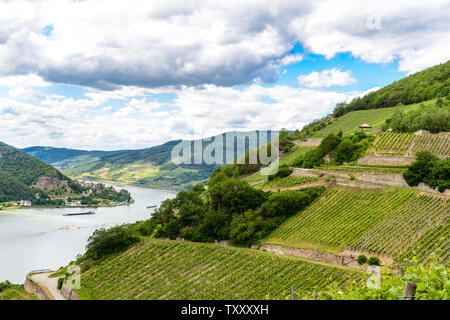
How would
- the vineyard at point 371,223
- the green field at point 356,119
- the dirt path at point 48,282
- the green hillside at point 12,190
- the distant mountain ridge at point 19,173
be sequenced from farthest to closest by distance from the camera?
the distant mountain ridge at point 19,173 < the green hillside at point 12,190 < the green field at point 356,119 < the dirt path at point 48,282 < the vineyard at point 371,223

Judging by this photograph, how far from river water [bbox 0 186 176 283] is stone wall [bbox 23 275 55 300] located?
10632 mm

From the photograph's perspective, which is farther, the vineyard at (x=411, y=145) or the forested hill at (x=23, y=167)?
the forested hill at (x=23, y=167)

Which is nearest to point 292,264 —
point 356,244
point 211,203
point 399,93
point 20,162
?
point 356,244

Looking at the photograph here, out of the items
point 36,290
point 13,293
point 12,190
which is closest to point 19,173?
point 12,190

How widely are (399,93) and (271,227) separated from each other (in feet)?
162

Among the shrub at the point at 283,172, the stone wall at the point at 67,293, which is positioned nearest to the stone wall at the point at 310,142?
the shrub at the point at 283,172

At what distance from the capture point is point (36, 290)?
3372 cm

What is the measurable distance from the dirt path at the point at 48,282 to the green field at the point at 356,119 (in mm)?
42636

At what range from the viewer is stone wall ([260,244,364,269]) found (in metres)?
23.8

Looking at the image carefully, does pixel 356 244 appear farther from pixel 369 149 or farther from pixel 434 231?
pixel 369 149

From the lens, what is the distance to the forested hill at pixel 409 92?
204ft

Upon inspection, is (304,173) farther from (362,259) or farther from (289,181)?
(362,259)

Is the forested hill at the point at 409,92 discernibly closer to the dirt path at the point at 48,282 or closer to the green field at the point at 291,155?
the green field at the point at 291,155
